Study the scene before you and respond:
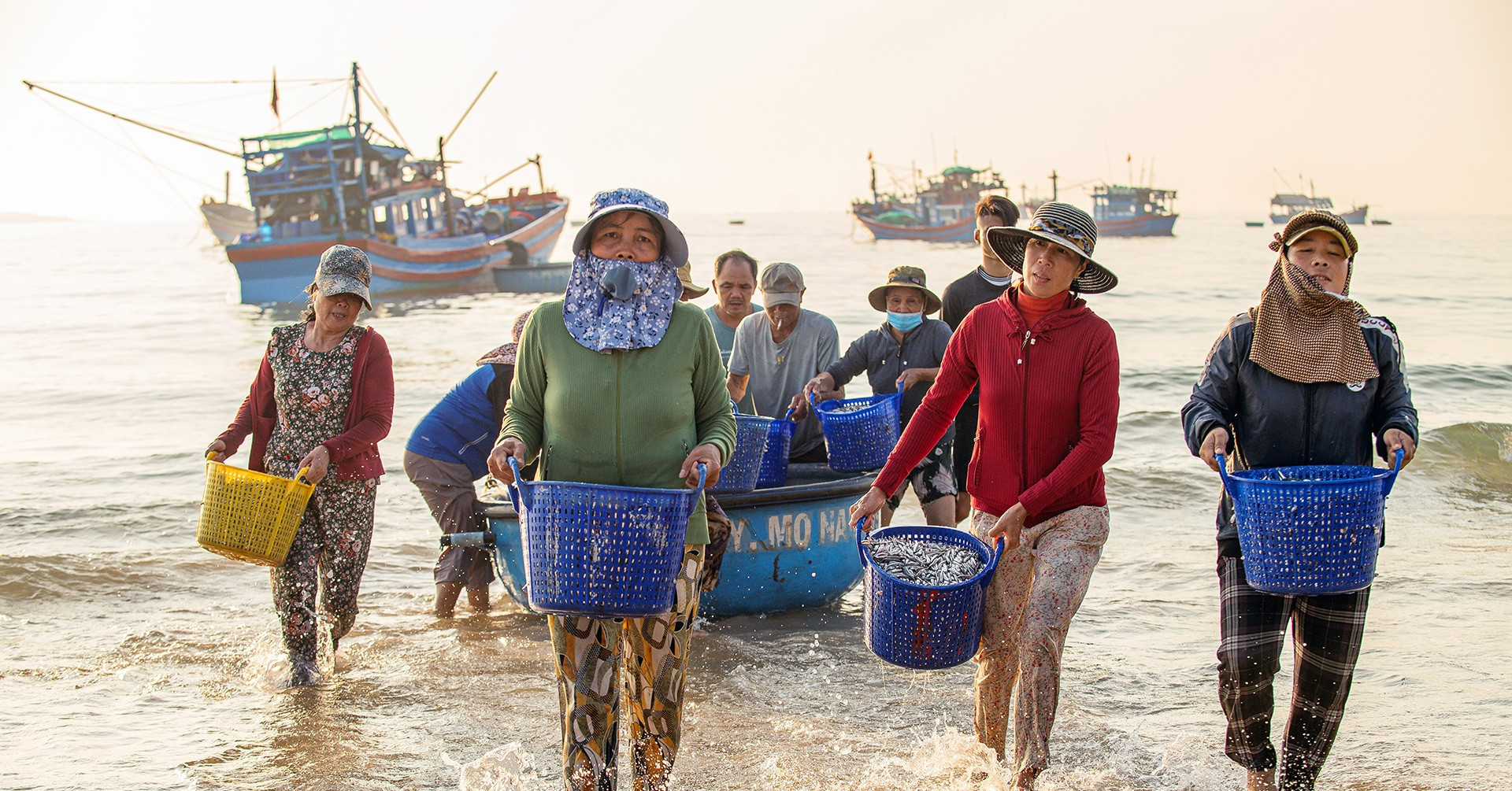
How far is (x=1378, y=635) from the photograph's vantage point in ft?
18.5

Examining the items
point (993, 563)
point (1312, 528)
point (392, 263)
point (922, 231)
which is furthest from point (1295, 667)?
point (922, 231)

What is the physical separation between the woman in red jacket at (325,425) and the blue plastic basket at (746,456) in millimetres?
1572

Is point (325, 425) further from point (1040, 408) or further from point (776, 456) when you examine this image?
point (1040, 408)

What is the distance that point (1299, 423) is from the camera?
122 inches

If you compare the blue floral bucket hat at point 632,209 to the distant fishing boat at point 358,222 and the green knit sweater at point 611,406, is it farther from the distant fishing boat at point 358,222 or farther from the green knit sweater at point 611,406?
the distant fishing boat at point 358,222

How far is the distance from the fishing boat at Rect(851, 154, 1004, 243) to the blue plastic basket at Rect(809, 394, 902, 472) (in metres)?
76.9

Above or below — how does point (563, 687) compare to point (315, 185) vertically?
below

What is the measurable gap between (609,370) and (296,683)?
2904 millimetres

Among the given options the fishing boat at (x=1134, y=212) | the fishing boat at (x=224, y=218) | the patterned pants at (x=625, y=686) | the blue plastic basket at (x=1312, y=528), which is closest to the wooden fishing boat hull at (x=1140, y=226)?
the fishing boat at (x=1134, y=212)

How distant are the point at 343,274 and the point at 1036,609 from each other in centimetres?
299

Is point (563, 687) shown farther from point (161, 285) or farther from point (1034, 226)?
point (161, 285)

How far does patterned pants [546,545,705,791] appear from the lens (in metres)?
3.01

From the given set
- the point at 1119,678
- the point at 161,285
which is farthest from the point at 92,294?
the point at 1119,678

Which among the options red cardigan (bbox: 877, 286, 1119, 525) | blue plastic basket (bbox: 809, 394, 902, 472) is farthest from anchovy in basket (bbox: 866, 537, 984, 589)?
blue plastic basket (bbox: 809, 394, 902, 472)
